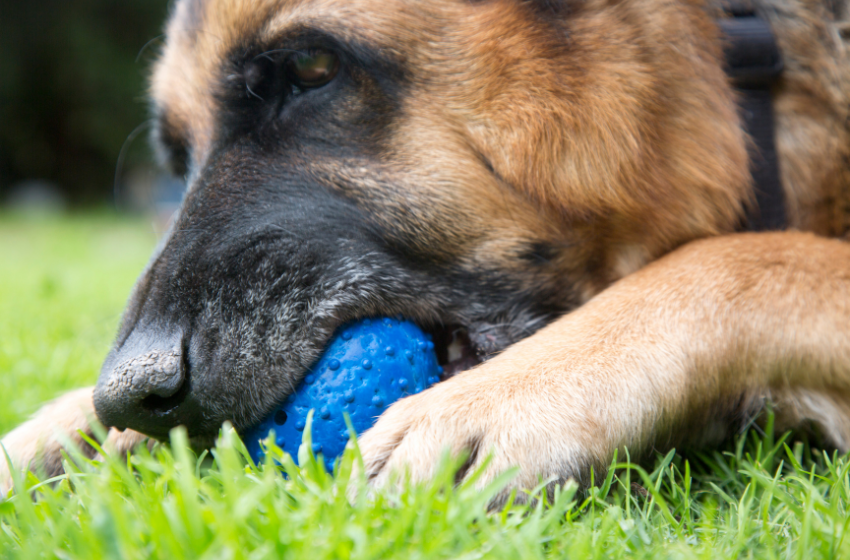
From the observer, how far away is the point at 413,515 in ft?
3.53

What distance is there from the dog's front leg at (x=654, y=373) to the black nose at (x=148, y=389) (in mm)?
480

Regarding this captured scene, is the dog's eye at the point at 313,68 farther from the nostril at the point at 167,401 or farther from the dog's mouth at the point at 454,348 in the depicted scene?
the nostril at the point at 167,401

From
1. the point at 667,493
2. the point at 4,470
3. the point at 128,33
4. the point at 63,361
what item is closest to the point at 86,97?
the point at 128,33

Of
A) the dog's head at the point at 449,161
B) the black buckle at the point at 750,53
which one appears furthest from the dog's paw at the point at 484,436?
the black buckle at the point at 750,53

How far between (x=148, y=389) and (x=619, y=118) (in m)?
1.42

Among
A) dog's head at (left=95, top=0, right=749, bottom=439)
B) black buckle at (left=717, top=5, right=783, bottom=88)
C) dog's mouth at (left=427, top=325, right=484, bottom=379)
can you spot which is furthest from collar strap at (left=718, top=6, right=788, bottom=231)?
dog's mouth at (left=427, top=325, right=484, bottom=379)

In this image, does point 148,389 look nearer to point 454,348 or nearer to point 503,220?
point 454,348

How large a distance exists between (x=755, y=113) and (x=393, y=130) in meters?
1.17

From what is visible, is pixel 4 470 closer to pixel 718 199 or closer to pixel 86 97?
pixel 718 199

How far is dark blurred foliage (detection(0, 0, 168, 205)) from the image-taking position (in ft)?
48.2

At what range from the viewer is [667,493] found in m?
1.50

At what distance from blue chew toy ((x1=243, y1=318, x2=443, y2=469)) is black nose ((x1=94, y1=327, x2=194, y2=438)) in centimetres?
22

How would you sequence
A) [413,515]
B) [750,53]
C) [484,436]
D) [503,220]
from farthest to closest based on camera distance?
[750,53] → [503,220] → [484,436] → [413,515]

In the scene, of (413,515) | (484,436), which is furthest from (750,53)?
(413,515)
